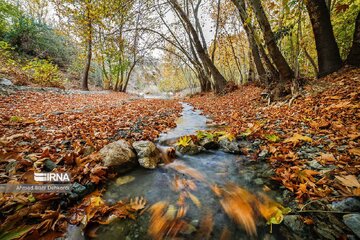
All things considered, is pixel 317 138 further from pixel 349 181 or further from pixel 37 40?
pixel 37 40

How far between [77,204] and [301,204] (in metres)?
2.38

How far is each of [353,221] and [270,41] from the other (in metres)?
4.89

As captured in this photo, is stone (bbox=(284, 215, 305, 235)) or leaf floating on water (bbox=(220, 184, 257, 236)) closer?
stone (bbox=(284, 215, 305, 235))

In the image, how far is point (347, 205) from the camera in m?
1.70

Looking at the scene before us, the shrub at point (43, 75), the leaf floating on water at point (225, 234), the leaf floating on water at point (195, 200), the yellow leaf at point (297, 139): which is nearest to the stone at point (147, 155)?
the leaf floating on water at point (195, 200)

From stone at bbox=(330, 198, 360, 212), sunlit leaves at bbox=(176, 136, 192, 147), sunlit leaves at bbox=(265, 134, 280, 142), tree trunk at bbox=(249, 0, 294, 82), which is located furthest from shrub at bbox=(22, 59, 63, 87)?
stone at bbox=(330, 198, 360, 212)

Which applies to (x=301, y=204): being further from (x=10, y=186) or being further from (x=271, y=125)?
(x=10, y=186)

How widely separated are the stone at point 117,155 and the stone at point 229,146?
1.64 m

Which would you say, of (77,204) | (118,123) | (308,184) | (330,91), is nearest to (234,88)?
(330,91)

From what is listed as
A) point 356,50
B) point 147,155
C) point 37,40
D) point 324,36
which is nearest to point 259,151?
A: point 147,155

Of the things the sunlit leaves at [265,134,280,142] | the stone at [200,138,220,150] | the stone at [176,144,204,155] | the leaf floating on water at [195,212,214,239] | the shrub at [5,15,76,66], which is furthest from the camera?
the shrub at [5,15,76,66]

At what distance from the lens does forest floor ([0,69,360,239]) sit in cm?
175

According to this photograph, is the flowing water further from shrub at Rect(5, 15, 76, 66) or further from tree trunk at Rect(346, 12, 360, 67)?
shrub at Rect(5, 15, 76, 66)

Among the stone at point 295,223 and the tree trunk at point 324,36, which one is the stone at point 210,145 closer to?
the stone at point 295,223
